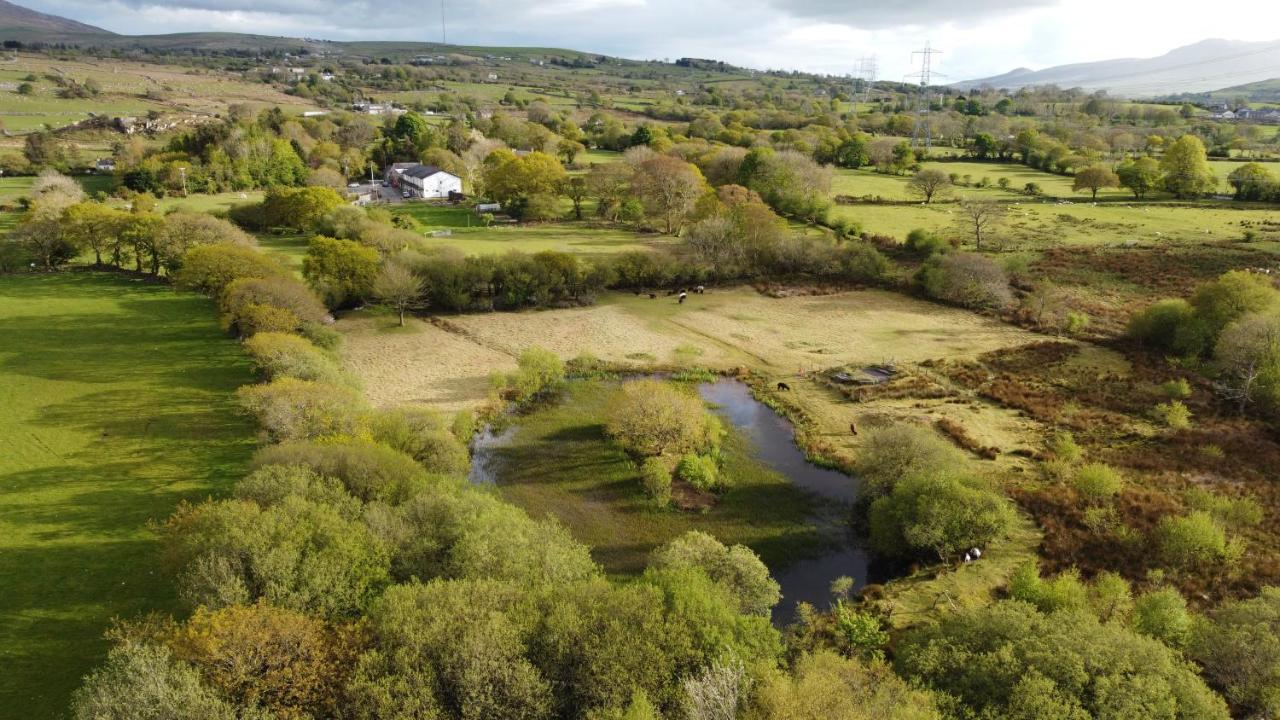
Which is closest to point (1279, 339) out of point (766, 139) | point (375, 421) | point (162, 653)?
point (375, 421)

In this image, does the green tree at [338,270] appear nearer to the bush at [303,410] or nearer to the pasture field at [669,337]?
the pasture field at [669,337]

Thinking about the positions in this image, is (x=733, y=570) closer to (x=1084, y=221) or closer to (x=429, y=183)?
(x=1084, y=221)

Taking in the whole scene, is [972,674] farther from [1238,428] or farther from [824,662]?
[1238,428]

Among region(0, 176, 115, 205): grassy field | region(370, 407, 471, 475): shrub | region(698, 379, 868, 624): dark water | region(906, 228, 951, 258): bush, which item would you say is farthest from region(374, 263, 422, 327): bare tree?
region(0, 176, 115, 205): grassy field

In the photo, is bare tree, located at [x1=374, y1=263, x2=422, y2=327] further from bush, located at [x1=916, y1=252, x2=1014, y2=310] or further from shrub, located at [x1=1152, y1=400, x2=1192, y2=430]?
shrub, located at [x1=1152, y1=400, x2=1192, y2=430]

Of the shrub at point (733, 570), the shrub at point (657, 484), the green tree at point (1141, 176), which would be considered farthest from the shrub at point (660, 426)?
the green tree at point (1141, 176)
